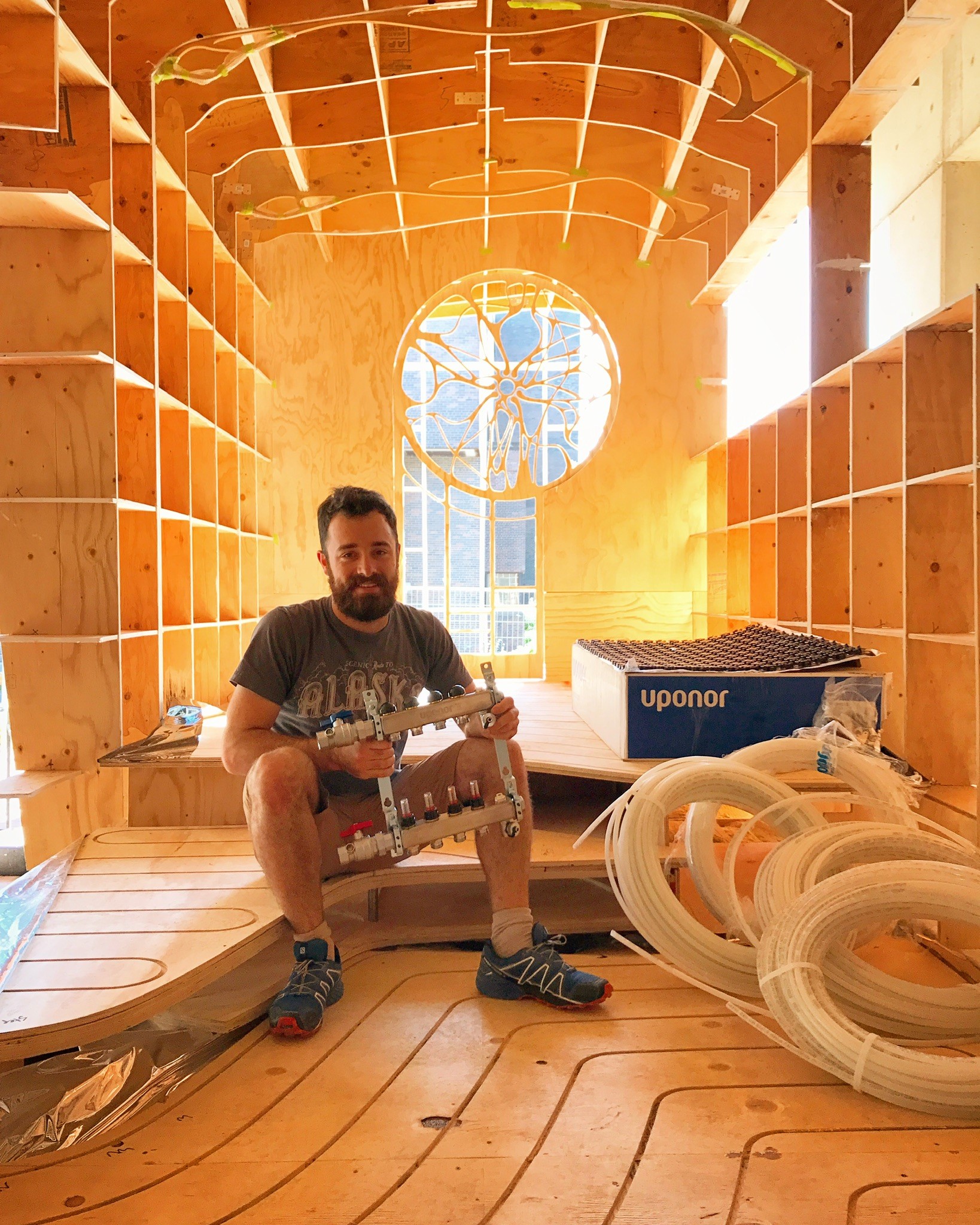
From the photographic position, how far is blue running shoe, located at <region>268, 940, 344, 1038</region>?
236 centimetres

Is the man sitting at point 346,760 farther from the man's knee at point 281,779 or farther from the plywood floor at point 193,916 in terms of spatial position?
the plywood floor at point 193,916

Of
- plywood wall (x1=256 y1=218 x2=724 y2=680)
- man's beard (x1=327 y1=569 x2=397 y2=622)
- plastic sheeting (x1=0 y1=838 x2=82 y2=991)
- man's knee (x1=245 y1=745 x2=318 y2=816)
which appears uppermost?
plywood wall (x1=256 y1=218 x2=724 y2=680)

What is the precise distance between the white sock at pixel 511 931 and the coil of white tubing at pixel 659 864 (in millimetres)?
264

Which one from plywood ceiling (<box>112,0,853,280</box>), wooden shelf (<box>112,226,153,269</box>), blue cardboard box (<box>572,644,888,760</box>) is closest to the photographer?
blue cardboard box (<box>572,644,888,760</box>)

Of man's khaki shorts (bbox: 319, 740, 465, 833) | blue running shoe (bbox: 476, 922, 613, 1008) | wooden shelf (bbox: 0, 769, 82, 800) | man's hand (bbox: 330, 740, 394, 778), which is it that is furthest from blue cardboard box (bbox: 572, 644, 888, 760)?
wooden shelf (bbox: 0, 769, 82, 800)

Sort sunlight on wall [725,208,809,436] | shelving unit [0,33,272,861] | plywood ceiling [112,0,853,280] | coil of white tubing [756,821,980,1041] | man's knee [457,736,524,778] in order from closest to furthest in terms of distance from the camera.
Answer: coil of white tubing [756,821,980,1041], man's knee [457,736,524,778], shelving unit [0,33,272,861], plywood ceiling [112,0,853,280], sunlight on wall [725,208,809,436]

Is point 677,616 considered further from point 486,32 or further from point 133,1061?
point 133,1061

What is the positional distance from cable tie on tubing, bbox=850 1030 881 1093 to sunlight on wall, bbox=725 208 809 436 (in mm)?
3241

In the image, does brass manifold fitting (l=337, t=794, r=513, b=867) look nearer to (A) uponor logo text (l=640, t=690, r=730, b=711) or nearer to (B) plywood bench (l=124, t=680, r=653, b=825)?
(B) plywood bench (l=124, t=680, r=653, b=825)

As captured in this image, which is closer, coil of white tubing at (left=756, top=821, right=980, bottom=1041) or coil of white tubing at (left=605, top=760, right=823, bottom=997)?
coil of white tubing at (left=756, top=821, right=980, bottom=1041)

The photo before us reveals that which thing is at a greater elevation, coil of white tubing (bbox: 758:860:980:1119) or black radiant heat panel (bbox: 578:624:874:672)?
black radiant heat panel (bbox: 578:624:874:672)

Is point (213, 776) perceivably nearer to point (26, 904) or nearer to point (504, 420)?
point (26, 904)

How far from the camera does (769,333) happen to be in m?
5.90

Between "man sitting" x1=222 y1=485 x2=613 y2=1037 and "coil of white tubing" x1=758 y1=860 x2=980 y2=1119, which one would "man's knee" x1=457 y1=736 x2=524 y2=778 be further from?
"coil of white tubing" x1=758 y1=860 x2=980 y2=1119
